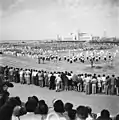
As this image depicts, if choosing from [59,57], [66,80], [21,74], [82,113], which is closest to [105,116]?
[82,113]

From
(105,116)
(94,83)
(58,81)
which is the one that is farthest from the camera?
(58,81)

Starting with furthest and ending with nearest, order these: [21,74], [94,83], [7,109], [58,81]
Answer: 1. [21,74]
2. [58,81]
3. [94,83]
4. [7,109]

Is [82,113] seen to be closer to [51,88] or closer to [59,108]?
[59,108]

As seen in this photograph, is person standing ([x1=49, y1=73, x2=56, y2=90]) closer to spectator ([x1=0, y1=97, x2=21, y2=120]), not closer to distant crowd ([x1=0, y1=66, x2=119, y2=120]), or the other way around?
distant crowd ([x1=0, y1=66, x2=119, y2=120])

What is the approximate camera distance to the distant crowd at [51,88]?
10.2ft

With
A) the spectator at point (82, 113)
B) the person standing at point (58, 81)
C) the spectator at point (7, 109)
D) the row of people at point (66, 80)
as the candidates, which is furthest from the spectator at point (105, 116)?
the spectator at point (7, 109)

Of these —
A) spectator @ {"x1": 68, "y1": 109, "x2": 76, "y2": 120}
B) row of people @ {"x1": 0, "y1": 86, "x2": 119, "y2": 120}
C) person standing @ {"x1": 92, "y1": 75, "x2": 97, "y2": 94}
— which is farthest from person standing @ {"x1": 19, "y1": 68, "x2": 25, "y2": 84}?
person standing @ {"x1": 92, "y1": 75, "x2": 97, "y2": 94}

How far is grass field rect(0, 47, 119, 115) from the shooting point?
10.9 ft

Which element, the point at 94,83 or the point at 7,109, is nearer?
the point at 7,109

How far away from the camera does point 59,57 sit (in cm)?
356

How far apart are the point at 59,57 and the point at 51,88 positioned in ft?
1.51

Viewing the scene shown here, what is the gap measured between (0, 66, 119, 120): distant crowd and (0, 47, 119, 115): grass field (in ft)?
0.21

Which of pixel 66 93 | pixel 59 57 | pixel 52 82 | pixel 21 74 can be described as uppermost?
pixel 59 57

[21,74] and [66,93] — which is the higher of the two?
[21,74]
